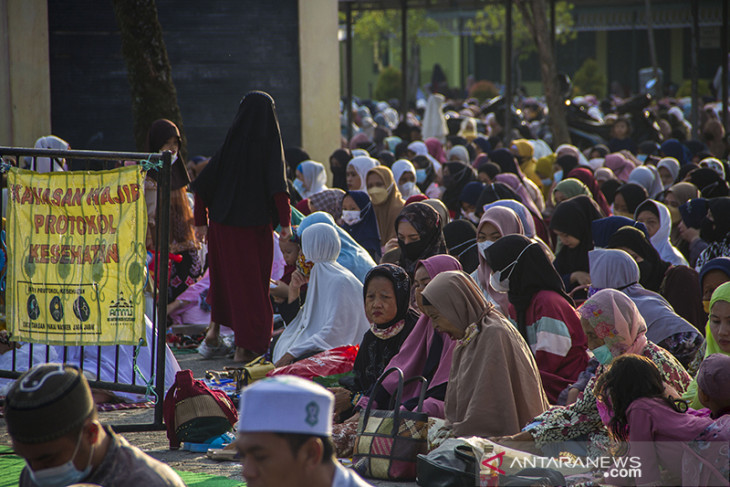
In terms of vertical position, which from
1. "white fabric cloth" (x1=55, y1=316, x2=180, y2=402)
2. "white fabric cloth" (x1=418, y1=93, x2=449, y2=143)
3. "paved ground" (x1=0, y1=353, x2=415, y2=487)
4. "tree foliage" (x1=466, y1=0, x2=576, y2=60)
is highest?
"tree foliage" (x1=466, y1=0, x2=576, y2=60)

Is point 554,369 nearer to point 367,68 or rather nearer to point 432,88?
point 432,88

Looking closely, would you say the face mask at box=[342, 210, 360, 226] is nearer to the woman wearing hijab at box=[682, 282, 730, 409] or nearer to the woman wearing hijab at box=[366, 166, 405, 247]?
the woman wearing hijab at box=[366, 166, 405, 247]

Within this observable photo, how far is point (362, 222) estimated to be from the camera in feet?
25.6

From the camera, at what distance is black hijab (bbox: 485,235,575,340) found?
481 cm

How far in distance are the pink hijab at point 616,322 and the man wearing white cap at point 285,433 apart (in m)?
2.28

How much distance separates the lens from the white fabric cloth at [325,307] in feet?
18.6

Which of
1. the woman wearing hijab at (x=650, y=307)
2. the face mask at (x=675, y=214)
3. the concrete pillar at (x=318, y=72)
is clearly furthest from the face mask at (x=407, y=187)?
the woman wearing hijab at (x=650, y=307)

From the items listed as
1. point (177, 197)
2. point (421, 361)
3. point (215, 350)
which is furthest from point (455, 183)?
point (421, 361)

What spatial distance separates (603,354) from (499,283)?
39.7 inches

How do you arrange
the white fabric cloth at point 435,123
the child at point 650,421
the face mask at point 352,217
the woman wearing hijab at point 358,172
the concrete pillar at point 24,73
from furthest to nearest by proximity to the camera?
the white fabric cloth at point 435,123, the concrete pillar at point 24,73, the woman wearing hijab at point 358,172, the face mask at point 352,217, the child at point 650,421

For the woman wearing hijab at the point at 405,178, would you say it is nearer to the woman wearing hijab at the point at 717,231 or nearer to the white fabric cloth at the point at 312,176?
the white fabric cloth at the point at 312,176

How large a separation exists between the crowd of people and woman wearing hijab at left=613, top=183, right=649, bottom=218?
12 mm

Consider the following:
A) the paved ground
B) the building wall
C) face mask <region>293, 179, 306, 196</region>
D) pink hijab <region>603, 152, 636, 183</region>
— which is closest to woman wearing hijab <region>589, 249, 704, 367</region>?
the paved ground

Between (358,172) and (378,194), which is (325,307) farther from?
(358,172)
